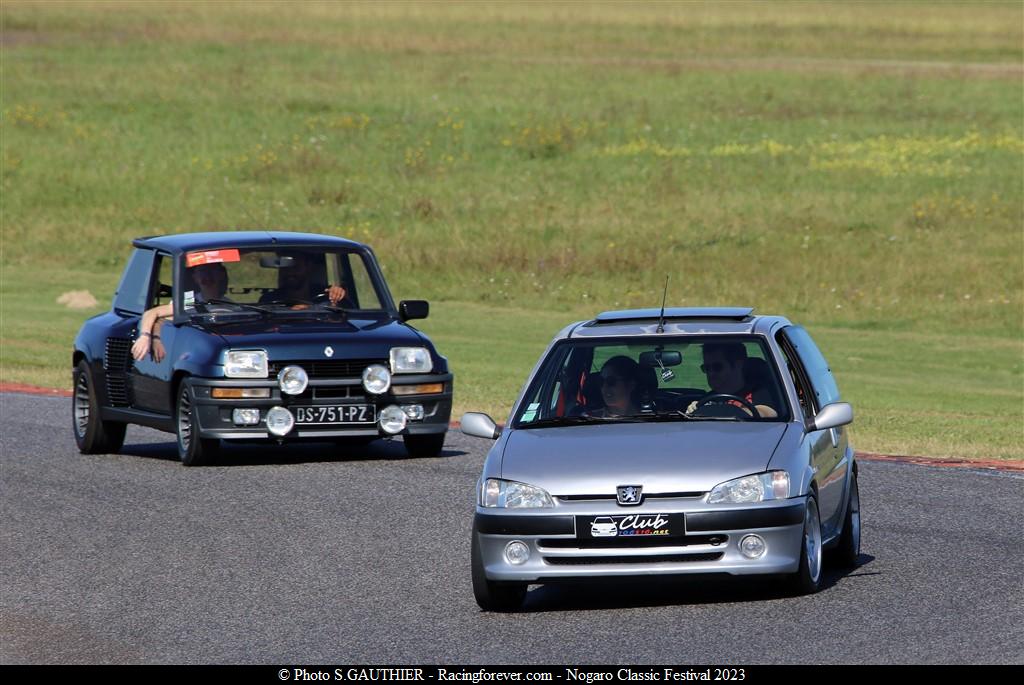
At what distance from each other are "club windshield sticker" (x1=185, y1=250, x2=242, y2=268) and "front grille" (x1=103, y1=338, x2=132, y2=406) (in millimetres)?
902

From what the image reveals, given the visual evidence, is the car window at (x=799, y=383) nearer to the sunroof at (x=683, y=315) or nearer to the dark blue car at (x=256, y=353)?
the sunroof at (x=683, y=315)

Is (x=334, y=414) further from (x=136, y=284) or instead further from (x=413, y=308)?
(x=136, y=284)

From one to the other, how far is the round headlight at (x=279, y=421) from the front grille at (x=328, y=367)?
10.6 inches

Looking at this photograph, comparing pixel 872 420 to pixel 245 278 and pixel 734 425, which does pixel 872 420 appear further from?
pixel 734 425

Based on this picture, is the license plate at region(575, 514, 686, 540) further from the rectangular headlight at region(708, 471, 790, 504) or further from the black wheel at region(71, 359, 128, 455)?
the black wheel at region(71, 359, 128, 455)

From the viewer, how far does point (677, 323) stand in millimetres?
10789

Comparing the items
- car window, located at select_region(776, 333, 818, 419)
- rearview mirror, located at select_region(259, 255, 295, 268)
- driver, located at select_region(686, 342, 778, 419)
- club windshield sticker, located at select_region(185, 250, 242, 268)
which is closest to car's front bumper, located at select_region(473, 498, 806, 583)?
driver, located at select_region(686, 342, 778, 419)

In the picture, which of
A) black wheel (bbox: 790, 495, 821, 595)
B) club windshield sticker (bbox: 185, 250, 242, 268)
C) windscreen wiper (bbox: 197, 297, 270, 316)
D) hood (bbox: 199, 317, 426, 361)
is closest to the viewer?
black wheel (bbox: 790, 495, 821, 595)

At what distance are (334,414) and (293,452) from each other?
1.69 meters

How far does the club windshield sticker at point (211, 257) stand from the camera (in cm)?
1644

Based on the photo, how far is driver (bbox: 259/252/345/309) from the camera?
54.2 ft

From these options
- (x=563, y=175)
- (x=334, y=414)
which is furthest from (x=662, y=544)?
(x=563, y=175)

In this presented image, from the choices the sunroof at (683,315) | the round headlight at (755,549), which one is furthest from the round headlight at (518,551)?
the sunroof at (683,315)
